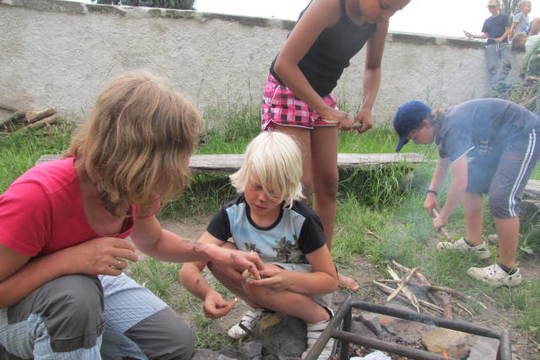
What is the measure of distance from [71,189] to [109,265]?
0.85 ft

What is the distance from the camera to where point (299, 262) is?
5.69ft

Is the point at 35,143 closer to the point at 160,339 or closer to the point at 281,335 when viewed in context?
the point at 160,339

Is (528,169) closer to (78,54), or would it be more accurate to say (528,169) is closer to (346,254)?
(346,254)

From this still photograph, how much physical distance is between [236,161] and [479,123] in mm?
1807

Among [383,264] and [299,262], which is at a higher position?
[299,262]

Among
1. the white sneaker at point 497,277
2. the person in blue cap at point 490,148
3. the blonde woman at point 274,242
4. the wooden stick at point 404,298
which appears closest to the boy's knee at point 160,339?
the blonde woman at point 274,242

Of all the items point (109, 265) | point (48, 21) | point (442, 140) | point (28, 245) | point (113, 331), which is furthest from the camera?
point (48, 21)

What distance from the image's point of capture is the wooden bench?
3.31 meters

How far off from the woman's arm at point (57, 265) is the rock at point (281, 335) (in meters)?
0.71

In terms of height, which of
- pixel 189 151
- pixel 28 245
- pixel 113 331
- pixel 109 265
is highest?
pixel 189 151

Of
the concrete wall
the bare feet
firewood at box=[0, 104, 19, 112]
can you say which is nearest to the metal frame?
the bare feet

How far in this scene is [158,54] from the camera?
509 cm

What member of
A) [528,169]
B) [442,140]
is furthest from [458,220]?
[442,140]

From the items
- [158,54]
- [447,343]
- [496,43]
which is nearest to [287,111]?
[447,343]
